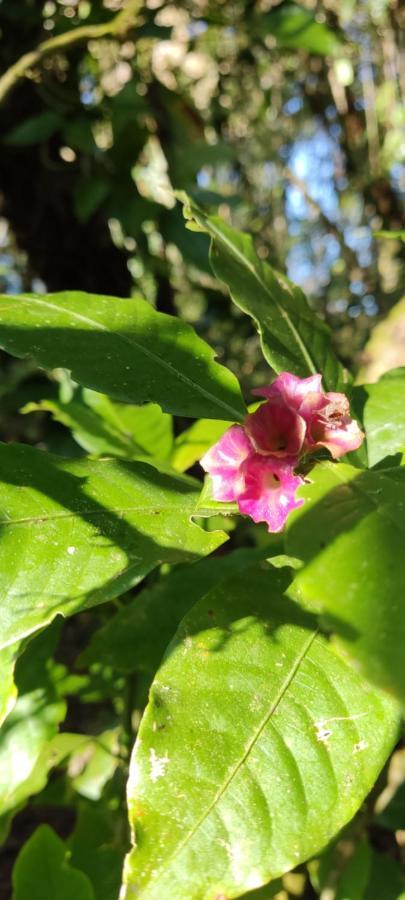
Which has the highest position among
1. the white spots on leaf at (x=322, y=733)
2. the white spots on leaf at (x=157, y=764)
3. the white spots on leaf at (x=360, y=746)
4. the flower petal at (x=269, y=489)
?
the flower petal at (x=269, y=489)

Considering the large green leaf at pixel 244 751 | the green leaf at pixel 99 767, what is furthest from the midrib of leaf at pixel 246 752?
the green leaf at pixel 99 767

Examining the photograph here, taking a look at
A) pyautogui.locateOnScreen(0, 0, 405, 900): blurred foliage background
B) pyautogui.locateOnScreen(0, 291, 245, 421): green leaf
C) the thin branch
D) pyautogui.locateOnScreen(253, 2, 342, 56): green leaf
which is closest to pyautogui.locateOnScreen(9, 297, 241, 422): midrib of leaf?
pyautogui.locateOnScreen(0, 291, 245, 421): green leaf

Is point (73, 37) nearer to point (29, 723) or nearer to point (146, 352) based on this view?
point (146, 352)

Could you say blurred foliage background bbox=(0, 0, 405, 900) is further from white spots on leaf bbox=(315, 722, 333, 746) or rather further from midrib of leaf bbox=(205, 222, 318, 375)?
white spots on leaf bbox=(315, 722, 333, 746)

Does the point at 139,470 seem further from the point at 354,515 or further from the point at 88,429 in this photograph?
the point at 88,429

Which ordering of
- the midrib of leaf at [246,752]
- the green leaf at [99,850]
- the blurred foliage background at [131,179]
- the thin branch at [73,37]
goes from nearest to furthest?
1. the midrib of leaf at [246,752]
2. the green leaf at [99,850]
3. the blurred foliage background at [131,179]
4. the thin branch at [73,37]

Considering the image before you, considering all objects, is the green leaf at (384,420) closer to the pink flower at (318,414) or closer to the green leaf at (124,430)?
the pink flower at (318,414)
